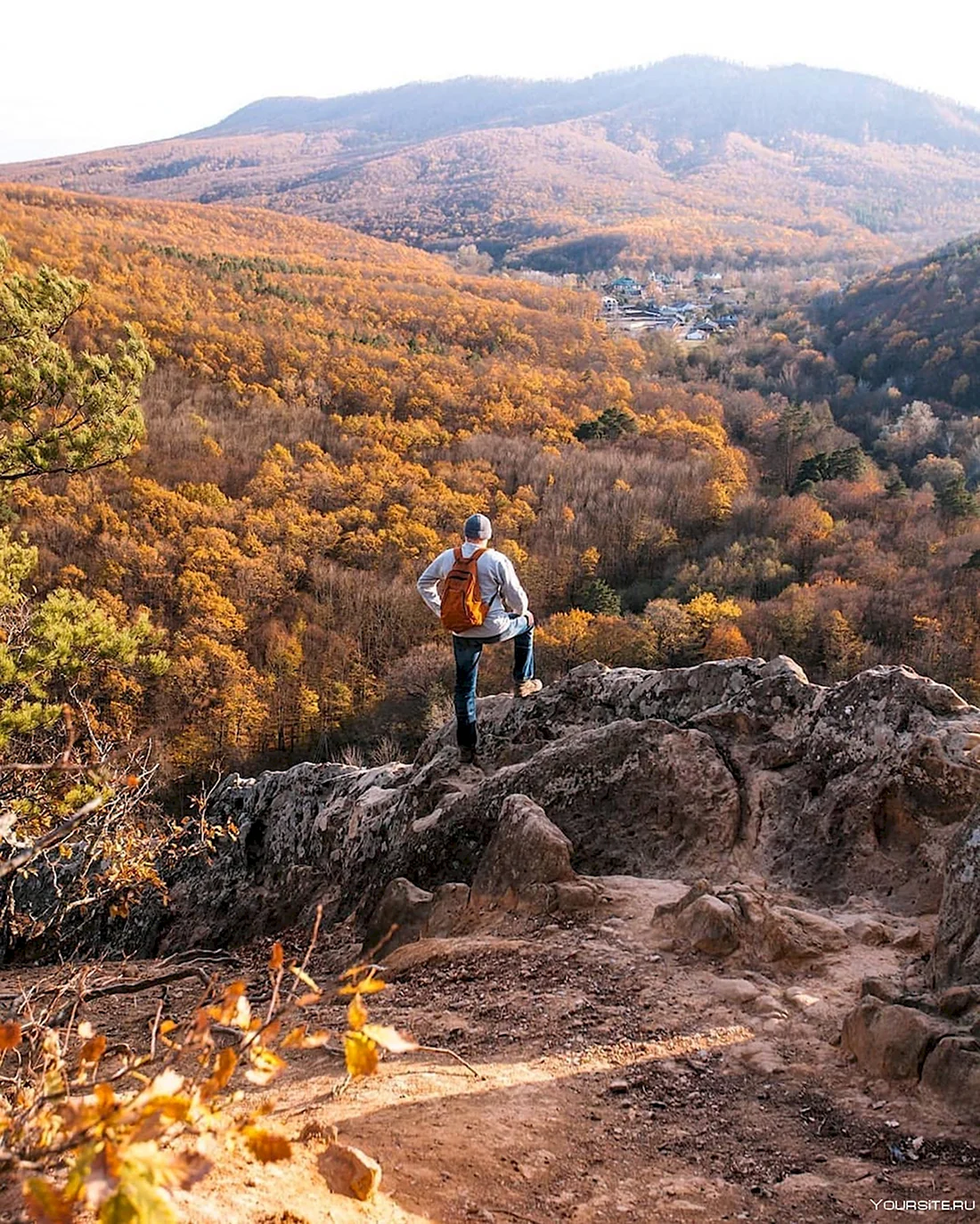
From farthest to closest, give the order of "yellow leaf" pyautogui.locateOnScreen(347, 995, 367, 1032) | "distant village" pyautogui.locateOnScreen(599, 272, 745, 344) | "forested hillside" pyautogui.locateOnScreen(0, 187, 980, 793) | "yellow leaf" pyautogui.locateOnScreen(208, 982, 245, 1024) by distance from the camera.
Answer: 1. "distant village" pyautogui.locateOnScreen(599, 272, 745, 344)
2. "forested hillside" pyautogui.locateOnScreen(0, 187, 980, 793)
3. "yellow leaf" pyautogui.locateOnScreen(208, 982, 245, 1024)
4. "yellow leaf" pyautogui.locateOnScreen(347, 995, 367, 1032)

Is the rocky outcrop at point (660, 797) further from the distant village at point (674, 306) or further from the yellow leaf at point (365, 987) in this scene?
the distant village at point (674, 306)

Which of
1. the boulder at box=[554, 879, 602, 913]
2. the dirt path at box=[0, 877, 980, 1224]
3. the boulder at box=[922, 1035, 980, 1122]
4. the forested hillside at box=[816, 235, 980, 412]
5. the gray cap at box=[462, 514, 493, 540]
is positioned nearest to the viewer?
the dirt path at box=[0, 877, 980, 1224]

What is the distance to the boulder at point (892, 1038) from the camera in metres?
3.79

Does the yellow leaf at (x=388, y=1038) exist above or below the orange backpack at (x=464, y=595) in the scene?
above

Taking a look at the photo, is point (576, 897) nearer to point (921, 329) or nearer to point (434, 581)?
point (434, 581)

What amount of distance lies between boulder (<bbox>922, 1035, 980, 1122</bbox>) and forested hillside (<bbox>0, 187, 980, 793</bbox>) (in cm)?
2339

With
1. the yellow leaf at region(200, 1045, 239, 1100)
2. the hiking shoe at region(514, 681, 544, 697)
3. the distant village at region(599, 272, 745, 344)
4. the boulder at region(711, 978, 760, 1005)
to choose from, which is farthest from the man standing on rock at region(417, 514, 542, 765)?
the distant village at region(599, 272, 745, 344)

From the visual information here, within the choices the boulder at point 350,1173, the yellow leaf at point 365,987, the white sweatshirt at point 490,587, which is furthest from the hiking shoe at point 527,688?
the yellow leaf at point 365,987

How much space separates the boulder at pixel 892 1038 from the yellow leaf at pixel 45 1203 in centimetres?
352

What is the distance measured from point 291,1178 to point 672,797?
14.9ft

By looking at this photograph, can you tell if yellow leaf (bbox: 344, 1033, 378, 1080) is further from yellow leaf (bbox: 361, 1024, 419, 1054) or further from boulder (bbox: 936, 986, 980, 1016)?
boulder (bbox: 936, 986, 980, 1016)

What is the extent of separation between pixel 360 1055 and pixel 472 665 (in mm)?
5405

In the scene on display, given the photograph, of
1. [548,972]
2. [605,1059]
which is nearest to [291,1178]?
[605,1059]

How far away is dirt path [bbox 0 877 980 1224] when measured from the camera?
9.87 feet
